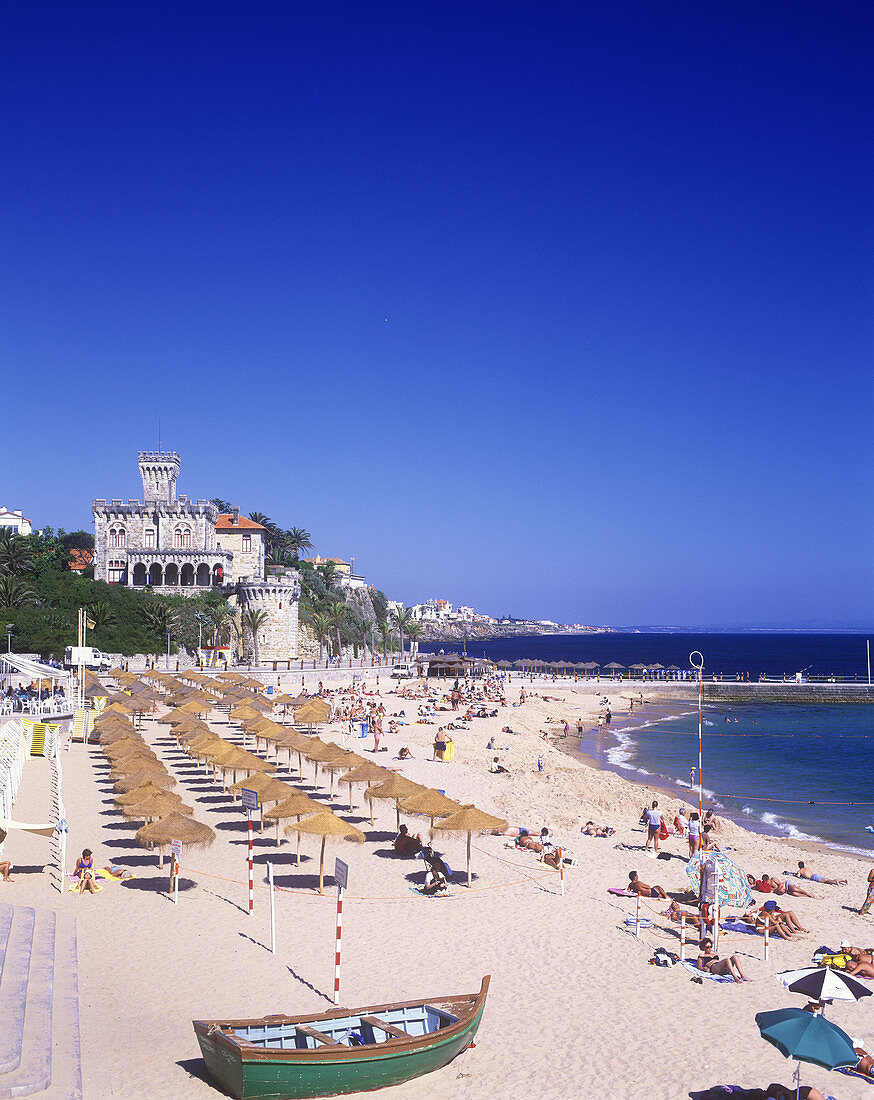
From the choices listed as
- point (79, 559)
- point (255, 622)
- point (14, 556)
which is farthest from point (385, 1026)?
point (79, 559)

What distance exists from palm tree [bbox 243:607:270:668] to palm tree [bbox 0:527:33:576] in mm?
14419

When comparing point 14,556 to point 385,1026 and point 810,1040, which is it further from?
point 810,1040

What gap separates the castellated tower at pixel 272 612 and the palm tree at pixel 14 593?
14398mm

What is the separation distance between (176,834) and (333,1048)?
727 centimetres

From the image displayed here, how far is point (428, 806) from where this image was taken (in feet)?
56.6

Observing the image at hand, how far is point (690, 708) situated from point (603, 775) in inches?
1248

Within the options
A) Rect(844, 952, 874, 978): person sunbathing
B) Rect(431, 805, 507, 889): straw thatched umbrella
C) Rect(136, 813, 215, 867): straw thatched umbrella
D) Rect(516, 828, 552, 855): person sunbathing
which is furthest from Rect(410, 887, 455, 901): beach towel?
Rect(844, 952, 874, 978): person sunbathing

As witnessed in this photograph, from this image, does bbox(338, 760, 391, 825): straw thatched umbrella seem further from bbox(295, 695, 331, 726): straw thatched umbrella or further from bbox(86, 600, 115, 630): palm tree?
bbox(86, 600, 115, 630): palm tree

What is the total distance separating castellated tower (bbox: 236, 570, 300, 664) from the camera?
6141 cm

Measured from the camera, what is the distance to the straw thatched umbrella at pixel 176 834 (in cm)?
1444

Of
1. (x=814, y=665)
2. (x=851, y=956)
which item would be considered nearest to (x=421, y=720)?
(x=851, y=956)

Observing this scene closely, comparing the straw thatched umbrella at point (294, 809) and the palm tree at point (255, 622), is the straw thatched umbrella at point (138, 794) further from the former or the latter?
the palm tree at point (255, 622)

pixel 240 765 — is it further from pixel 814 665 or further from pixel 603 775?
pixel 814 665

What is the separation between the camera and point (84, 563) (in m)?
69.7
